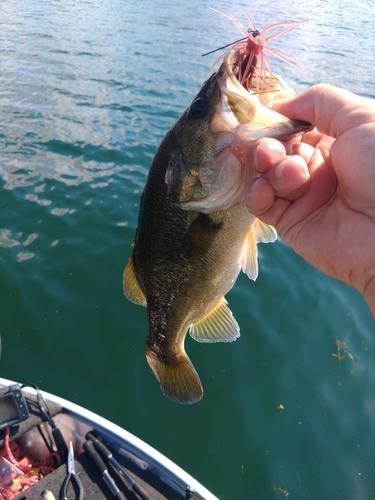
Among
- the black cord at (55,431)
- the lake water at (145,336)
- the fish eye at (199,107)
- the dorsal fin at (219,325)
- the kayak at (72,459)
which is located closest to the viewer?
the fish eye at (199,107)

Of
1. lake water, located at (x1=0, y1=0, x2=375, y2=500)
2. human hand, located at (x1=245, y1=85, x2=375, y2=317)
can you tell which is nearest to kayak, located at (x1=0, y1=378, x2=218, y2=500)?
lake water, located at (x1=0, y1=0, x2=375, y2=500)

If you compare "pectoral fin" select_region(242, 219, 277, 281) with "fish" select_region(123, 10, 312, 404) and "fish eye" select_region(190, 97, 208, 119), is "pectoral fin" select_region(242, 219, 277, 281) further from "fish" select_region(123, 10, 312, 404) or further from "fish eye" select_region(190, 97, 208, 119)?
"fish eye" select_region(190, 97, 208, 119)

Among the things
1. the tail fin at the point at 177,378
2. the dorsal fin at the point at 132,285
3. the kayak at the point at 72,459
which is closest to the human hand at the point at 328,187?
the dorsal fin at the point at 132,285

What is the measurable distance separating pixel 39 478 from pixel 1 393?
758 mm

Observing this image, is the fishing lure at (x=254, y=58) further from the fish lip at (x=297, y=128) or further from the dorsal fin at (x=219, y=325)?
the dorsal fin at (x=219, y=325)

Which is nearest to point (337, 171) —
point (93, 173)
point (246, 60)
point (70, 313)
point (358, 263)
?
point (358, 263)

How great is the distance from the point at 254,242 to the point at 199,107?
936 mm

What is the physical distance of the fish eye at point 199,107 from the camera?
6.38 feet

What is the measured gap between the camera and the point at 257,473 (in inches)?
144

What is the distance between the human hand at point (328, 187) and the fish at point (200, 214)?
0.12m

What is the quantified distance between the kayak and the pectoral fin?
5.85 ft

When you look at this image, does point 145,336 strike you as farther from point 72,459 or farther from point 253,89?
point 253,89

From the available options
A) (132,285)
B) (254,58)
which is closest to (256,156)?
(254,58)

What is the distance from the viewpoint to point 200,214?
213 centimetres
